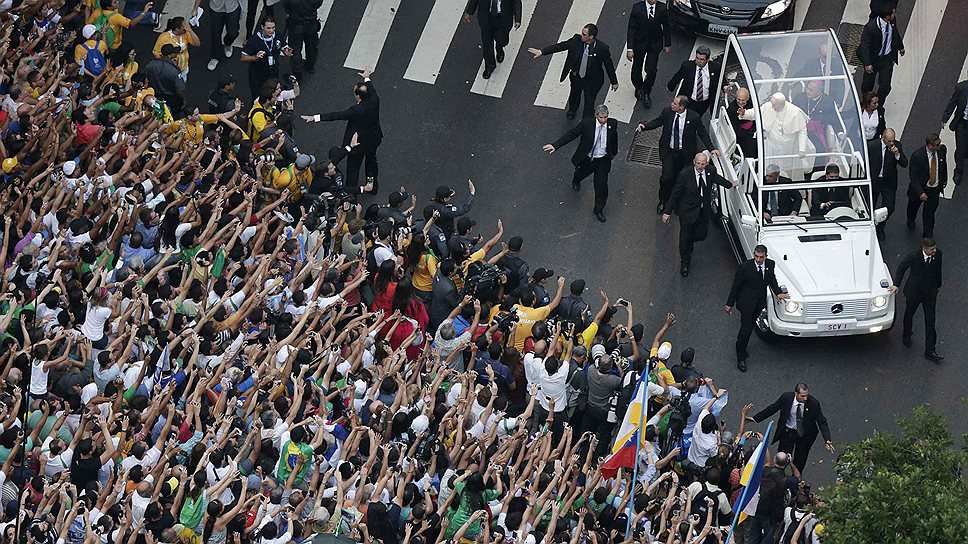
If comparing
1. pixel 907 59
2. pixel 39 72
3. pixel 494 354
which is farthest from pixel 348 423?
pixel 907 59

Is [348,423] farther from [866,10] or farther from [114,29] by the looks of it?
[866,10]

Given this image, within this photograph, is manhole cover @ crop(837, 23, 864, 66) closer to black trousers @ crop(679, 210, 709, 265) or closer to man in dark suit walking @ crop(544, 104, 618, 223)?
man in dark suit walking @ crop(544, 104, 618, 223)

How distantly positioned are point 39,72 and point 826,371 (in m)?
10.1

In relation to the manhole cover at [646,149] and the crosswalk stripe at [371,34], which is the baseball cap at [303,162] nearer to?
the crosswalk stripe at [371,34]

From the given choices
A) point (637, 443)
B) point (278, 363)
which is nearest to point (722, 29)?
point (637, 443)

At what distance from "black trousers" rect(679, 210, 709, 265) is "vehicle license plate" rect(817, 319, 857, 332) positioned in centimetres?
206

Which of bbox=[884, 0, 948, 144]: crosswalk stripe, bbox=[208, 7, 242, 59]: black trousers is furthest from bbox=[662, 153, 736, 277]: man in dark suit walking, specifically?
bbox=[208, 7, 242, 59]: black trousers

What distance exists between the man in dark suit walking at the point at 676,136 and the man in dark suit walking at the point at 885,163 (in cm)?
203

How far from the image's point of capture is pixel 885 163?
930 inches

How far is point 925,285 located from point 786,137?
8.42 feet

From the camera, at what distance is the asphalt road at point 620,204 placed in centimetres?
2248

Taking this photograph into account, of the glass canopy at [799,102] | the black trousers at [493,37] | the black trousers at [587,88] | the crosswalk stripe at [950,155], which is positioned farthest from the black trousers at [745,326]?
the black trousers at [493,37]

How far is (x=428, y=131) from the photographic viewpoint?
84.2 ft

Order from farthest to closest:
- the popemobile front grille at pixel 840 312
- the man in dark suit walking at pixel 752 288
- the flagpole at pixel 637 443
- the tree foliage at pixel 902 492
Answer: the popemobile front grille at pixel 840 312, the man in dark suit walking at pixel 752 288, the flagpole at pixel 637 443, the tree foliage at pixel 902 492
